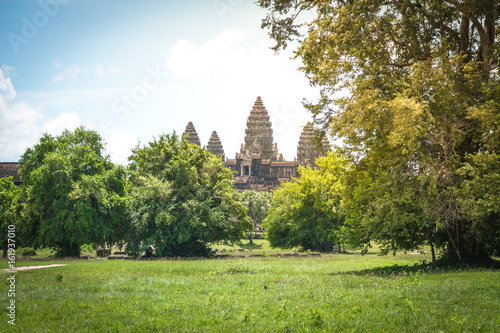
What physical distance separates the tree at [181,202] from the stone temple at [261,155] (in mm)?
78954

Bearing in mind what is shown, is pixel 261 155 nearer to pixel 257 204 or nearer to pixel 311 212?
pixel 257 204

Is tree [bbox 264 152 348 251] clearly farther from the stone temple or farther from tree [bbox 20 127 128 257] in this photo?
the stone temple

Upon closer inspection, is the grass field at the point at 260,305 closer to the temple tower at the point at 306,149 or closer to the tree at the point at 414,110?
the tree at the point at 414,110

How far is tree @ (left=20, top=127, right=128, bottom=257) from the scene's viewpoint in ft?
96.7

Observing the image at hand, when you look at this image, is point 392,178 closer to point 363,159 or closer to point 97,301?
point 363,159

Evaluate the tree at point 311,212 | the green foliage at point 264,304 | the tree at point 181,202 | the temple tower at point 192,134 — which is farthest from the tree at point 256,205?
the green foliage at point 264,304

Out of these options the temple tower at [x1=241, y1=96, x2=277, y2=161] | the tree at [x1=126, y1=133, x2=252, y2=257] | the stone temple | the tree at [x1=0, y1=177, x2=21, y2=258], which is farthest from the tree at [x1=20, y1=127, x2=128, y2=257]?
the temple tower at [x1=241, y1=96, x2=277, y2=161]

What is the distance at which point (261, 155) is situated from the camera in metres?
130

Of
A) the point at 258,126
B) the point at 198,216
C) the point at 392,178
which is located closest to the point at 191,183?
the point at 198,216

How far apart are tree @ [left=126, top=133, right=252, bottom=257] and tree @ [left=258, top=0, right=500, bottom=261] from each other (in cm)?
1505

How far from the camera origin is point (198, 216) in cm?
3167

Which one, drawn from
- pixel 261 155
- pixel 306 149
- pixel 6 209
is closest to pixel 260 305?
pixel 6 209

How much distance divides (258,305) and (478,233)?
944cm

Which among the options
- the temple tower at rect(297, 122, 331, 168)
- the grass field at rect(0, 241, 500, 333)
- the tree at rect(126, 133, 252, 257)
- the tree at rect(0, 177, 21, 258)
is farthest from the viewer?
the temple tower at rect(297, 122, 331, 168)
